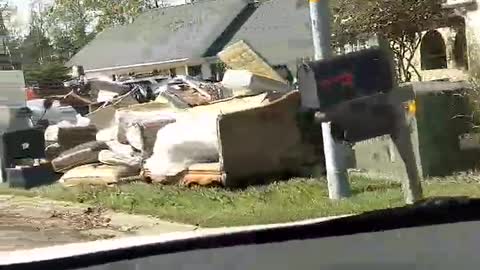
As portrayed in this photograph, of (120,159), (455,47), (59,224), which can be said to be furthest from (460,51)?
(59,224)

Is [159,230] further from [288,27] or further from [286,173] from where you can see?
[288,27]

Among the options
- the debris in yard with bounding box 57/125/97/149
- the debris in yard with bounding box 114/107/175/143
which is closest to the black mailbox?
the debris in yard with bounding box 114/107/175/143

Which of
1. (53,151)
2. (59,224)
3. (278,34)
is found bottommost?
(59,224)

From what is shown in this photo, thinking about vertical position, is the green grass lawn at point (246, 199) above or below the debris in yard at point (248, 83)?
below

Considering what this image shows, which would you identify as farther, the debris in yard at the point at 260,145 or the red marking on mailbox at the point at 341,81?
the debris in yard at the point at 260,145

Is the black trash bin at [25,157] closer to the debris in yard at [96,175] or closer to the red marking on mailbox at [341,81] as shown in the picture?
the debris in yard at [96,175]

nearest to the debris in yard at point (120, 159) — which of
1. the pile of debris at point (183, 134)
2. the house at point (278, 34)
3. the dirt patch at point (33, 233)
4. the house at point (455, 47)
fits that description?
the pile of debris at point (183, 134)

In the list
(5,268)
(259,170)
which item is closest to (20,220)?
(5,268)

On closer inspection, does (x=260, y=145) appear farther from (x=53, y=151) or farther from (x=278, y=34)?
(x=53, y=151)
